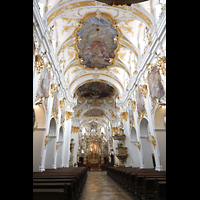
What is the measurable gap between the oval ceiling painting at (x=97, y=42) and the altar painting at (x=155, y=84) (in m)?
4.53

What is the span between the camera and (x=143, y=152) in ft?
47.0

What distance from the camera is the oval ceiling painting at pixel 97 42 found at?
499 inches

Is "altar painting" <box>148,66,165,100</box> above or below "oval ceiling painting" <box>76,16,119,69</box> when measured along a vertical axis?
below

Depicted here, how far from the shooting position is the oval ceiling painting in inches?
499

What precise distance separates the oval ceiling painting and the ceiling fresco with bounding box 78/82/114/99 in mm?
5649

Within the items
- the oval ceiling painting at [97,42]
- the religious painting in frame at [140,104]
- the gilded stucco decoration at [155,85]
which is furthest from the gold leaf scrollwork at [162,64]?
the oval ceiling painting at [97,42]

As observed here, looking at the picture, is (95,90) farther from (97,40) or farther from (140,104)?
(140,104)

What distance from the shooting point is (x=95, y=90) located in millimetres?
25234

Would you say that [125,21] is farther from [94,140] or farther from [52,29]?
[94,140]

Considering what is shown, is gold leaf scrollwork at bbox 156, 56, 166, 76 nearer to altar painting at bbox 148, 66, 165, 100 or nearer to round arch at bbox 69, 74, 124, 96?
altar painting at bbox 148, 66, 165, 100

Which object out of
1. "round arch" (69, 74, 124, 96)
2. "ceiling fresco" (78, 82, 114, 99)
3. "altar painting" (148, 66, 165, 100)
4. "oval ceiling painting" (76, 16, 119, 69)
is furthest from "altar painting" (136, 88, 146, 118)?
"ceiling fresco" (78, 82, 114, 99)

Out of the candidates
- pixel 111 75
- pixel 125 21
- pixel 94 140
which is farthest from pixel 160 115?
Result: pixel 94 140

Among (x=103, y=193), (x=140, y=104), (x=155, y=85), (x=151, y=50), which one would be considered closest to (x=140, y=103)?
(x=140, y=104)
